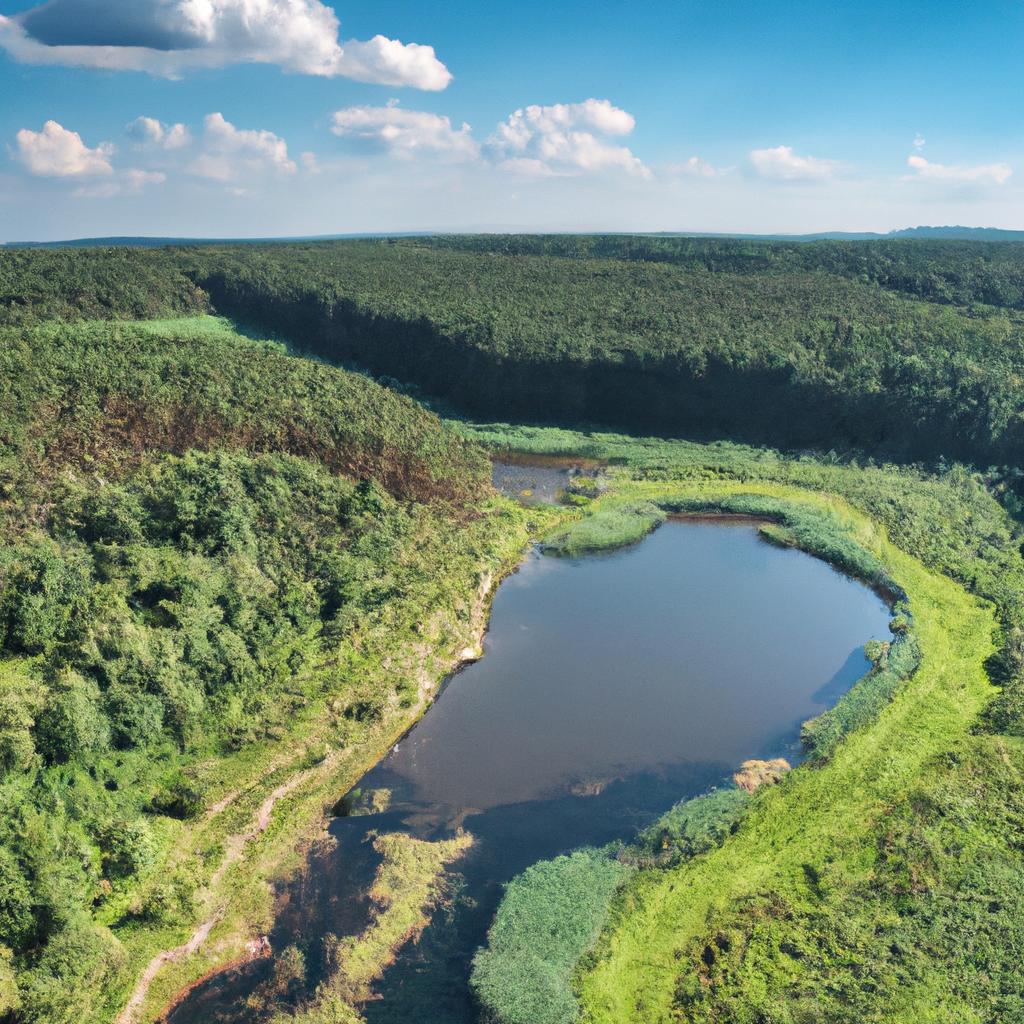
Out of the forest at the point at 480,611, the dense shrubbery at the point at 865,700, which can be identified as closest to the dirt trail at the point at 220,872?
the forest at the point at 480,611

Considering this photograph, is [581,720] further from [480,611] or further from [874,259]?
[874,259]

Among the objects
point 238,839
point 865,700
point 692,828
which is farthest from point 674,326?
point 238,839

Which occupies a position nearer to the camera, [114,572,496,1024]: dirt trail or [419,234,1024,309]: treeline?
[114,572,496,1024]: dirt trail

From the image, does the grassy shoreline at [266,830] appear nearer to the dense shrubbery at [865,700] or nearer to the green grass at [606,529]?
the green grass at [606,529]

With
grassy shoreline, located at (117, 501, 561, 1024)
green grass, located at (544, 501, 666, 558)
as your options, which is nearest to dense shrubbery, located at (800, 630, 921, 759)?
grassy shoreline, located at (117, 501, 561, 1024)

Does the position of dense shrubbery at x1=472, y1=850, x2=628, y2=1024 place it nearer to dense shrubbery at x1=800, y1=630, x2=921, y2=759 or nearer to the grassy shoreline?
the grassy shoreline

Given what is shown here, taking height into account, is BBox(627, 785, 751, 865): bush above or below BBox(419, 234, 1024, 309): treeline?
below

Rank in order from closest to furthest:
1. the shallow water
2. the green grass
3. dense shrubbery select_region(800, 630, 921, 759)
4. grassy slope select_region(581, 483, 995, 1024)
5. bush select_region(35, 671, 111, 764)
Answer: grassy slope select_region(581, 483, 995, 1024)
the shallow water
bush select_region(35, 671, 111, 764)
dense shrubbery select_region(800, 630, 921, 759)
the green grass
